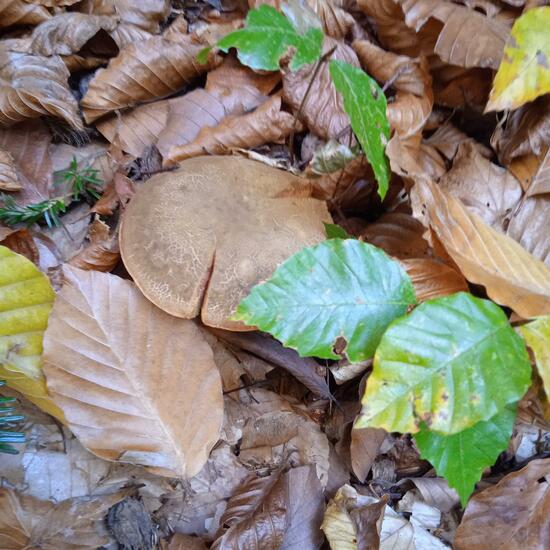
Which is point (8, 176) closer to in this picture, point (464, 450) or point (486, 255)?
point (486, 255)

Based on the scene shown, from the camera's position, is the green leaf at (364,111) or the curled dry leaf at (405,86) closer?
the green leaf at (364,111)

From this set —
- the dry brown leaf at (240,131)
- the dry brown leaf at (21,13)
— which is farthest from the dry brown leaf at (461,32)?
the dry brown leaf at (21,13)

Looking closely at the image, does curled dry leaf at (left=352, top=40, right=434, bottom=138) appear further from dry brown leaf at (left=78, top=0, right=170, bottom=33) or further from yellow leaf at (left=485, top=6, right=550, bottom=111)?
dry brown leaf at (left=78, top=0, right=170, bottom=33)

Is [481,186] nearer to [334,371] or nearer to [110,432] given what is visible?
[334,371]

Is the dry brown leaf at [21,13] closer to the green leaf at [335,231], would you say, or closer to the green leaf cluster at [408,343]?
the green leaf at [335,231]

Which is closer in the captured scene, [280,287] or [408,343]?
[408,343]

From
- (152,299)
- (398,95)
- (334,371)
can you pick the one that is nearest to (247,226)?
(152,299)

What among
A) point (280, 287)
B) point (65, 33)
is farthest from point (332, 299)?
point (65, 33)
